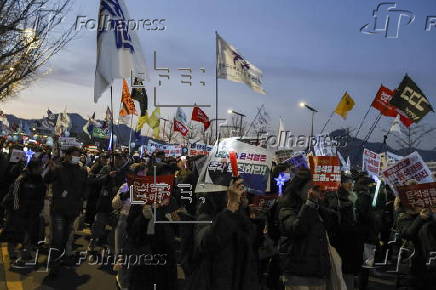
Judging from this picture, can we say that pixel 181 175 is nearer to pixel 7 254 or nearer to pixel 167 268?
pixel 7 254

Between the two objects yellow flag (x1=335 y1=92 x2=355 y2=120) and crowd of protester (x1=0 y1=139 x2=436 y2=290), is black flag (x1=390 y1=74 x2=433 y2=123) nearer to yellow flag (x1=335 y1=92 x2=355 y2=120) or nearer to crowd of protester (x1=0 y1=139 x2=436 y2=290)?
crowd of protester (x1=0 y1=139 x2=436 y2=290)

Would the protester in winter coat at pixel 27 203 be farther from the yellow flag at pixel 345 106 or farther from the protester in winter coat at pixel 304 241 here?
the yellow flag at pixel 345 106

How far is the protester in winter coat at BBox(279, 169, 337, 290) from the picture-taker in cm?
468

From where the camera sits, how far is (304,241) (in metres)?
4.73

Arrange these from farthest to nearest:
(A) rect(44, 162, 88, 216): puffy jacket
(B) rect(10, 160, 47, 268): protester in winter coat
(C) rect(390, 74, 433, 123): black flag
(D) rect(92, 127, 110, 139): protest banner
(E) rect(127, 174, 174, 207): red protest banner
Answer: (D) rect(92, 127, 110, 139): protest banner, (C) rect(390, 74, 433, 123): black flag, (B) rect(10, 160, 47, 268): protester in winter coat, (A) rect(44, 162, 88, 216): puffy jacket, (E) rect(127, 174, 174, 207): red protest banner

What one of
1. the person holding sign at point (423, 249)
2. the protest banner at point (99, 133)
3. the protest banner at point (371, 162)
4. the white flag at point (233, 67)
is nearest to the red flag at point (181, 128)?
the protest banner at point (99, 133)

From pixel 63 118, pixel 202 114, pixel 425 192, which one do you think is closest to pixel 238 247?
pixel 425 192

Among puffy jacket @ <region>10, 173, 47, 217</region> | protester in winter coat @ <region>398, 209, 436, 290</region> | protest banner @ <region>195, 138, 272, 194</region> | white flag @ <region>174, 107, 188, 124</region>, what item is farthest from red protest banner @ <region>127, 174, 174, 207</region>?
white flag @ <region>174, 107, 188, 124</region>

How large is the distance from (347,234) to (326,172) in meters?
1.08

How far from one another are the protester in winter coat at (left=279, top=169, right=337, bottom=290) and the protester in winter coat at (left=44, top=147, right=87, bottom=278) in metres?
4.37

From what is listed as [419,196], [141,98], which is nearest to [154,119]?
[141,98]

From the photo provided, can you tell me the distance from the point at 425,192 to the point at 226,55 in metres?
6.24

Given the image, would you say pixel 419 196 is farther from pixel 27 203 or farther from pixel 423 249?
pixel 27 203

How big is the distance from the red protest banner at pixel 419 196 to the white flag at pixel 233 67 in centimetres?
523
